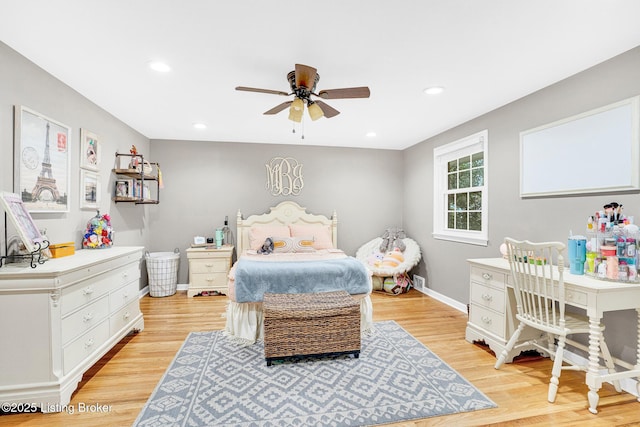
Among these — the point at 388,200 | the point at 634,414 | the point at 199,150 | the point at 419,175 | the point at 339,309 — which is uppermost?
the point at 199,150

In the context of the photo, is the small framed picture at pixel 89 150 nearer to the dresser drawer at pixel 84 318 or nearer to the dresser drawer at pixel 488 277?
the dresser drawer at pixel 84 318

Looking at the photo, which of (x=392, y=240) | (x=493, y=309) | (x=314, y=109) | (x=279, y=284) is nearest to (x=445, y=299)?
(x=392, y=240)

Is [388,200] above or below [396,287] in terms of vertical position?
above

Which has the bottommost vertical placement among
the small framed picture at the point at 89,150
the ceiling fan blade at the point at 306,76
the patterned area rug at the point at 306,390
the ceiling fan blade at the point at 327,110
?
the patterned area rug at the point at 306,390

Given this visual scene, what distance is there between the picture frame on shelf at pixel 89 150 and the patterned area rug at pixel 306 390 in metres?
2.20

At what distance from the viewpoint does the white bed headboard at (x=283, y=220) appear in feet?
16.4

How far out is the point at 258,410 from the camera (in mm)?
1933

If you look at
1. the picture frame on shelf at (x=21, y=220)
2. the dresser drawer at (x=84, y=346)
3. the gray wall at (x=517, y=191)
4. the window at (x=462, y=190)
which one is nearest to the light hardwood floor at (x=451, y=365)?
the dresser drawer at (x=84, y=346)

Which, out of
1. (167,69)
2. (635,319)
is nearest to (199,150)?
(167,69)

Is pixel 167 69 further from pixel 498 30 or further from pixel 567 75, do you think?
pixel 567 75

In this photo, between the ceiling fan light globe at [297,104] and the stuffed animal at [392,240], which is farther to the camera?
the stuffed animal at [392,240]

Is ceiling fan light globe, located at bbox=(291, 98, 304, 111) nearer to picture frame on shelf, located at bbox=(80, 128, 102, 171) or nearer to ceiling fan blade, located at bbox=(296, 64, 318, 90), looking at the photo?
ceiling fan blade, located at bbox=(296, 64, 318, 90)

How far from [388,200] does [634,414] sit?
4099mm

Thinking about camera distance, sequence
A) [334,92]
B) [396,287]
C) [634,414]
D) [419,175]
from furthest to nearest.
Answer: [419,175] → [396,287] → [334,92] → [634,414]
